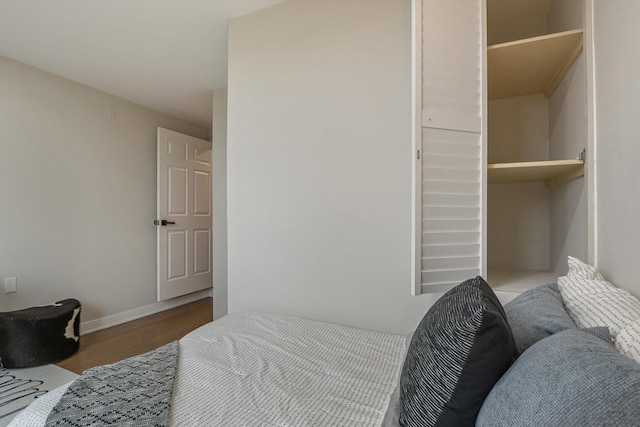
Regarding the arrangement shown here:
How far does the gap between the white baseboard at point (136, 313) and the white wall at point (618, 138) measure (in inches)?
158

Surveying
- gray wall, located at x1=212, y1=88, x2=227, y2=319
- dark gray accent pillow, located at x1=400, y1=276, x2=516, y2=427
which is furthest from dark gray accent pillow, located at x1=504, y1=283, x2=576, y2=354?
gray wall, located at x1=212, y1=88, x2=227, y2=319

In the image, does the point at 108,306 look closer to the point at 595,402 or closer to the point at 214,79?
the point at 214,79

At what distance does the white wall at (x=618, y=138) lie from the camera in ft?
3.25

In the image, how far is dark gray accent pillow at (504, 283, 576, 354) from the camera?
798 millimetres

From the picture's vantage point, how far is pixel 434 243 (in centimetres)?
141

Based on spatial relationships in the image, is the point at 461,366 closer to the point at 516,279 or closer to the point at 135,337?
the point at 516,279

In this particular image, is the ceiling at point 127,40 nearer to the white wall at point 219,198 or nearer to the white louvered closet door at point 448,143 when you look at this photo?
the white wall at point 219,198

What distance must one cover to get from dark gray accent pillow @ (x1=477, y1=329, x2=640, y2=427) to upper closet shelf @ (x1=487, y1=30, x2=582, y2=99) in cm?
144

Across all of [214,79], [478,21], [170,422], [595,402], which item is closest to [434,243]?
[595,402]

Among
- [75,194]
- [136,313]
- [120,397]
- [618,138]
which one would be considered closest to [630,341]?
[618,138]

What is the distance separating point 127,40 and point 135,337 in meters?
2.61

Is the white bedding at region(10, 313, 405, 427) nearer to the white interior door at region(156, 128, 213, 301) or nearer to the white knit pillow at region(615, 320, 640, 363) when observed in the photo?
the white knit pillow at region(615, 320, 640, 363)

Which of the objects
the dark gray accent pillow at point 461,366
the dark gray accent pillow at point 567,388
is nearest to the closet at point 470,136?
the dark gray accent pillow at point 461,366

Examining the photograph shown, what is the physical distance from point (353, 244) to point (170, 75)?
250 cm
